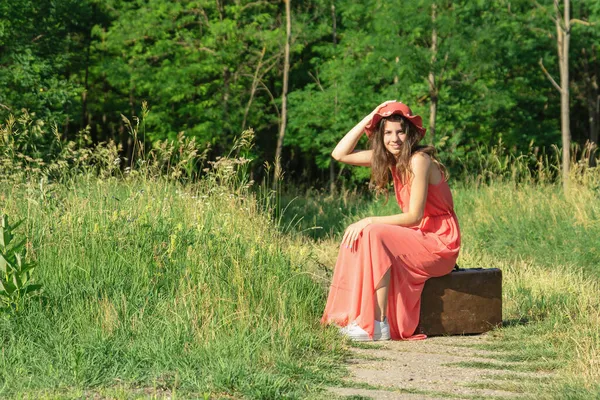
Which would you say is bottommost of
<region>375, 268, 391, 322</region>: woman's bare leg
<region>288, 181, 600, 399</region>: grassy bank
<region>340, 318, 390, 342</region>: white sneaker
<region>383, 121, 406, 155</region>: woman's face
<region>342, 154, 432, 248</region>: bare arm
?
<region>288, 181, 600, 399</region>: grassy bank

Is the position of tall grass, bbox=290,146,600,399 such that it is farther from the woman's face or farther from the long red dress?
the woman's face

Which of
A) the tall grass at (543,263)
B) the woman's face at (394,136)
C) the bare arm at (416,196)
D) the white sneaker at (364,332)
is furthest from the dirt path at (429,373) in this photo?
the woman's face at (394,136)

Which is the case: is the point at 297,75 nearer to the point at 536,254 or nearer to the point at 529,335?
the point at 536,254

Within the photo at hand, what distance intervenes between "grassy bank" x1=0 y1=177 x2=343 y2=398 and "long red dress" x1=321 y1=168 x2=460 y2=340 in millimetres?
276

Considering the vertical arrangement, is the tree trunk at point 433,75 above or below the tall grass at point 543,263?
above

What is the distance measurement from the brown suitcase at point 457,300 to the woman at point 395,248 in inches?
3.1

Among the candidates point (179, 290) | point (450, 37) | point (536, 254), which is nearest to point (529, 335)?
point (179, 290)

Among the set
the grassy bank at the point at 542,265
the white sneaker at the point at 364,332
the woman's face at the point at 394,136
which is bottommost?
the grassy bank at the point at 542,265

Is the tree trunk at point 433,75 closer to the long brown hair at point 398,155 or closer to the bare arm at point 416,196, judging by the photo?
the long brown hair at point 398,155

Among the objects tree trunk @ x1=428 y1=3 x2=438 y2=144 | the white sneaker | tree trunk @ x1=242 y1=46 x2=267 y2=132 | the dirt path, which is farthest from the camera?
tree trunk @ x1=242 y1=46 x2=267 y2=132

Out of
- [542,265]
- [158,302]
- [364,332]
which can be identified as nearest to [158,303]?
[158,302]

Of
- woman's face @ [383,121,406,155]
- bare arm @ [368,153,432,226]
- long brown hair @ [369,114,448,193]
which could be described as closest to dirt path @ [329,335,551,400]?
bare arm @ [368,153,432,226]

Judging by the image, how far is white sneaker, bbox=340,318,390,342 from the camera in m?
6.12

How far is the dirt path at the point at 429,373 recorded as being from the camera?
4.79 m
